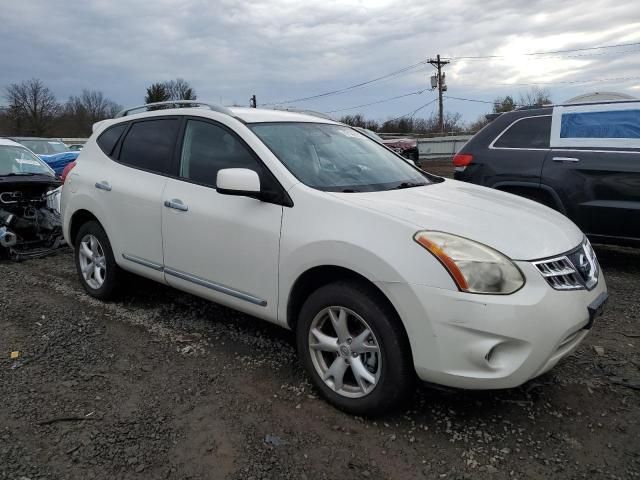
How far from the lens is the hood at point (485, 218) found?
2570mm

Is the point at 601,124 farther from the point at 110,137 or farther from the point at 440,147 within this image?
the point at 440,147

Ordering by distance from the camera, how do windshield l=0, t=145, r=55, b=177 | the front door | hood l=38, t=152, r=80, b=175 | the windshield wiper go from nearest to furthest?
the front door < the windshield wiper < windshield l=0, t=145, r=55, b=177 < hood l=38, t=152, r=80, b=175

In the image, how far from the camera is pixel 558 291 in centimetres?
250

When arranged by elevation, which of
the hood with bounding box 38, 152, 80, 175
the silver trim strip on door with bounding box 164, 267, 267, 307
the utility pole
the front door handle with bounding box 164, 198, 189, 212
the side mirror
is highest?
the utility pole

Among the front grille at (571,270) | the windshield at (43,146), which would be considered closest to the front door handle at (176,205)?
the front grille at (571,270)

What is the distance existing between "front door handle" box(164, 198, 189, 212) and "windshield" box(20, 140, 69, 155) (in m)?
12.5

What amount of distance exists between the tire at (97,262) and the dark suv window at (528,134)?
4366mm

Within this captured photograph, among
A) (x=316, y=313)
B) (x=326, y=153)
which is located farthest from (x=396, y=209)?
(x=326, y=153)

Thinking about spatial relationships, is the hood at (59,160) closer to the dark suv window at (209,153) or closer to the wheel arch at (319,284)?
the dark suv window at (209,153)

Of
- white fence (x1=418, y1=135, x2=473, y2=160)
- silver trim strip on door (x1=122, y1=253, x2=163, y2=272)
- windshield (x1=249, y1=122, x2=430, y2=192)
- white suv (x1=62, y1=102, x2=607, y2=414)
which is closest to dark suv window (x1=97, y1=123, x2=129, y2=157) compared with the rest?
white suv (x1=62, y1=102, x2=607, y2=414)

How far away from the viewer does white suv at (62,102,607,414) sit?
2426 millimetres

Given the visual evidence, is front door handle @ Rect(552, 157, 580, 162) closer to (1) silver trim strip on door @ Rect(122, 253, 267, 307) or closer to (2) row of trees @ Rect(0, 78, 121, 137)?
(1) silver trim strip on door @ Rect(122, 253, 267, 307)

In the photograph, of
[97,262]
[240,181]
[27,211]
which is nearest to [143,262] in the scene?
[97,262]

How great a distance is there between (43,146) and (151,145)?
12427mm
